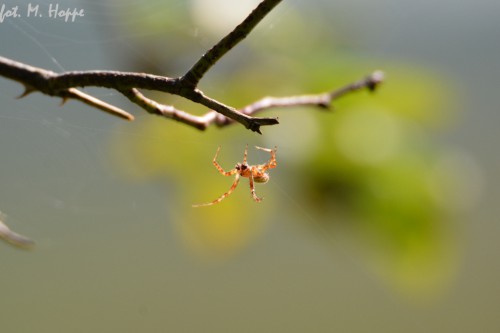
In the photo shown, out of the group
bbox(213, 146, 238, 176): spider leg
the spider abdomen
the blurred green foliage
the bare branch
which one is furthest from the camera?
the spider abdomen

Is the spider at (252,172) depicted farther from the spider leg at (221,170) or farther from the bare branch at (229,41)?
the bare branch at (229,41)

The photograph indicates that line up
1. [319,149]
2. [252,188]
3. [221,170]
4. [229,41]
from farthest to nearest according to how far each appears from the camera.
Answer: [252,188] < [221,170] < [319,149] < [229,41]

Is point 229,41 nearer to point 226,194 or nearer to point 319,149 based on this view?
point 319,149

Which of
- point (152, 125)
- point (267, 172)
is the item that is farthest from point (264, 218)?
point (152, 125)

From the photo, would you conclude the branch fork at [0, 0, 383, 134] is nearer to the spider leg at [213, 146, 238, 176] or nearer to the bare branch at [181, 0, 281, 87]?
the bare branch at [181, 0, 281, 87]

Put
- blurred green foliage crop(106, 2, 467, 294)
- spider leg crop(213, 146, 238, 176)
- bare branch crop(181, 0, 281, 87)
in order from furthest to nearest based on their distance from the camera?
spider leg crop(213, 146, 238, 176) < blurred green foliage crop(106, 2, 467, 294) < bare branch crop(181, 0, 281, 87)

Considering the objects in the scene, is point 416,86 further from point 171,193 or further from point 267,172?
point 171,193

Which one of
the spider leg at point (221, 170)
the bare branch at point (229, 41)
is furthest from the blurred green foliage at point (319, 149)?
the bare branch at point (229, 41)

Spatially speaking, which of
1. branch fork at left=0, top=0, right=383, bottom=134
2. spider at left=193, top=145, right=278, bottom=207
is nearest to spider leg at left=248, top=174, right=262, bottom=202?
spider at left=193, top=145, right=278, bottom=207

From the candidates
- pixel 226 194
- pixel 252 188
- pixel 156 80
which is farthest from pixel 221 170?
pixel 156 80
